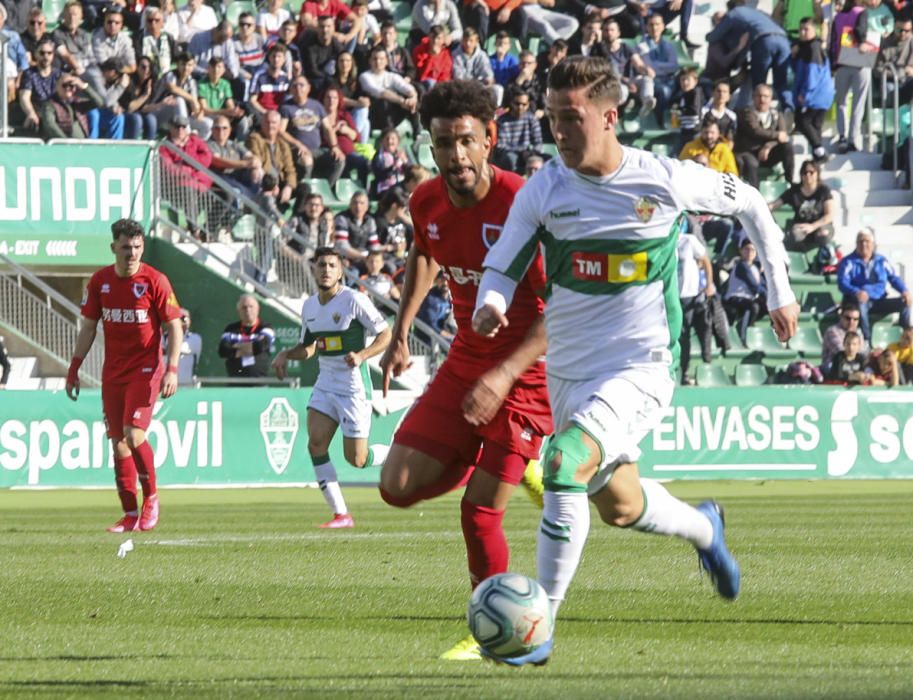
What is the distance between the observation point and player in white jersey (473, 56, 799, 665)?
651cm

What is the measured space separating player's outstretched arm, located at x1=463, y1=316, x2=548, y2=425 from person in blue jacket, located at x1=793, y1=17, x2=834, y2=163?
72.2 ft

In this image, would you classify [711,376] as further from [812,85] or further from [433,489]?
[433,489]

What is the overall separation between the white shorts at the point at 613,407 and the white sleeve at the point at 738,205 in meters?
0.54

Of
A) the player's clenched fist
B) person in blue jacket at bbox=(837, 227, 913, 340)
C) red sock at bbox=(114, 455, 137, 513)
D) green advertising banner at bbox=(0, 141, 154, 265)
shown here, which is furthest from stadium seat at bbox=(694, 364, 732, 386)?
the player's clenched fist

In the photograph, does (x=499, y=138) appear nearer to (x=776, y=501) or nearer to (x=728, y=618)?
(x=776, y=501)

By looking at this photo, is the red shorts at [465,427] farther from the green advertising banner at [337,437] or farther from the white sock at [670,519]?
the green advertising banner at [337,437]

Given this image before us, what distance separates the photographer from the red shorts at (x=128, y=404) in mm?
14156

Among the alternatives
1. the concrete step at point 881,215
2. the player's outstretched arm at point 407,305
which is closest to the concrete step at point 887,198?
the concrete step at point 881,215

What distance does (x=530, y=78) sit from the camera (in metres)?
26.1

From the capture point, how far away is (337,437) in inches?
862

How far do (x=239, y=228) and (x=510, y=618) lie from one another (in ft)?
59.2

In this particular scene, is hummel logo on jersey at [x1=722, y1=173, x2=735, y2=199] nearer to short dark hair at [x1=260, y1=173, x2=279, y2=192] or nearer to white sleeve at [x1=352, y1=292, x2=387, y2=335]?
white sleeve at [x1=352, y1=292, x2=387, y2=335]

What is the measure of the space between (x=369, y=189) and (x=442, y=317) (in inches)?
111

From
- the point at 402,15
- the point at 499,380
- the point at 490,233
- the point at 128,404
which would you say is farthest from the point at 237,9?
the point at 499,380
